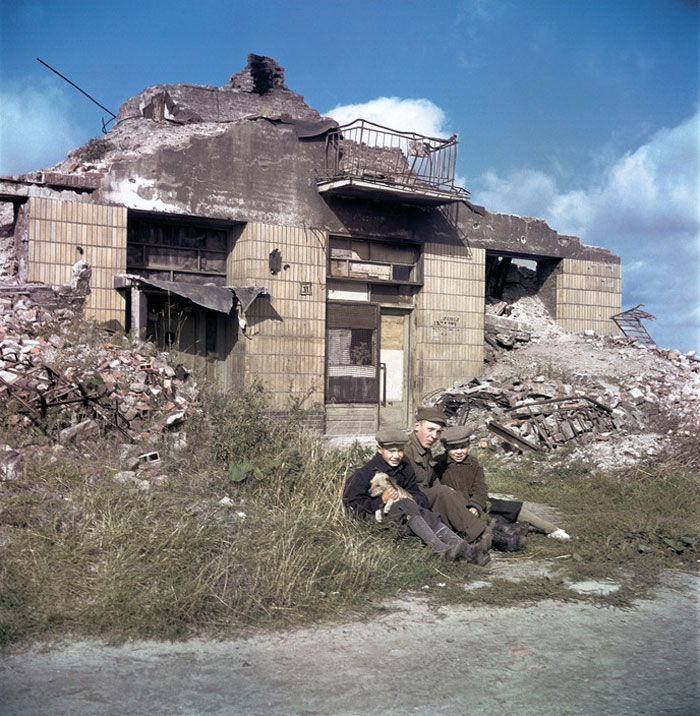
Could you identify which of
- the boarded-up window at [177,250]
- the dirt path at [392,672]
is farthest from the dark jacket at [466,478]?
the boarded-up window at [177,250]

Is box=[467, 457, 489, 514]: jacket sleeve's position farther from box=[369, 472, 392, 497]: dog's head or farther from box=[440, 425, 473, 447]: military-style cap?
box=[369, 472, 392, 497]: dog's head

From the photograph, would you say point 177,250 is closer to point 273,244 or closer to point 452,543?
point 273,244

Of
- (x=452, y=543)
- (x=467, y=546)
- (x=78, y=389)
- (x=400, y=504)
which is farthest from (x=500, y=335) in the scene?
(x=452, y=543)

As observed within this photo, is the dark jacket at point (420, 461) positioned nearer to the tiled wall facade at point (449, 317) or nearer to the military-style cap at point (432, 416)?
the military-style cap at point (432, 416)

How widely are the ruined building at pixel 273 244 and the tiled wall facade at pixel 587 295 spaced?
1.28 metres

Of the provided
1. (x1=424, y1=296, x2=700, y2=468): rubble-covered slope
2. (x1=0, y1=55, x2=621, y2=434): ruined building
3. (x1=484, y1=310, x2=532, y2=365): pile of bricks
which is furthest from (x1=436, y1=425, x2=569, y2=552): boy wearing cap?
(x1=484, y1=310, x2=532, y2=365): pile of bricks

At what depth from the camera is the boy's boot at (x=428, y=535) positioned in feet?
19.1

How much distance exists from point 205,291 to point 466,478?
7656 mm

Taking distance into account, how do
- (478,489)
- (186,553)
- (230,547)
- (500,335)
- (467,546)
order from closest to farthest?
(186,553), (230,547), (467,546), (478,489), (500,335)

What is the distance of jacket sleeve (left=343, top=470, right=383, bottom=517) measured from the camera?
633 centimetres

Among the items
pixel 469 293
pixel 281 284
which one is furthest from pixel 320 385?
pixel 469 293

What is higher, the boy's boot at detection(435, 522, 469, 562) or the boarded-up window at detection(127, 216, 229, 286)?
the boarded-up window at detection(127, 216, 229, 286)

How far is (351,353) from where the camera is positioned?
15.7 m

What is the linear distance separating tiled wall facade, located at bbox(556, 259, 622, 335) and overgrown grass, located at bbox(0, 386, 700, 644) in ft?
33.2
